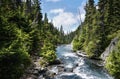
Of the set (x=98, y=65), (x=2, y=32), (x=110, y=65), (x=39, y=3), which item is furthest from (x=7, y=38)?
(x=39, y=3)

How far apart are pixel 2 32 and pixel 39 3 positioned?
66577 millimetres

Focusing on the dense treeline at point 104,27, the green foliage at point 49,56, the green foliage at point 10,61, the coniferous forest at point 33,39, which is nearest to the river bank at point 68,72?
the green foliage at point 49,56

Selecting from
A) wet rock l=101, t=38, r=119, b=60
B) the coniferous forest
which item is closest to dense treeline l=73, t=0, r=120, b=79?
the coniferous forest

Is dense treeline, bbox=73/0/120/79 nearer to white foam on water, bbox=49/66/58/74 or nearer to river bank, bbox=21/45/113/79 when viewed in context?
river bank, bbox=21/45/113/79

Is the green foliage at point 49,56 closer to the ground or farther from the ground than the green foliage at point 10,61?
closer to the ground

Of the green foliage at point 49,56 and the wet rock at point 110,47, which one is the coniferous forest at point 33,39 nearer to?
the green foliage at point 49,56

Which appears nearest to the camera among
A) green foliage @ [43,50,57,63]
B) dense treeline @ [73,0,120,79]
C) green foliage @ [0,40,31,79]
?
green foliage @ [0,40,31,79]

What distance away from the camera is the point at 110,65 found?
31.7 meters

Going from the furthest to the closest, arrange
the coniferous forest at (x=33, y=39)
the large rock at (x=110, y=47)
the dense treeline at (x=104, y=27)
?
the dense treeline at (x=104, y=27), the large rock at (x=110, y=47), the coniferous forest at (x=33, y=39)

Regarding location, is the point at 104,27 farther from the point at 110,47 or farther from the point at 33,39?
the point at 33,39

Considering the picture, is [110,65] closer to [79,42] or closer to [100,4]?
[100,4]

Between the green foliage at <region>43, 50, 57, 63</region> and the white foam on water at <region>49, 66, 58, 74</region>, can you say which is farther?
the green foliage at <region>43, 50, 57, 63</region>

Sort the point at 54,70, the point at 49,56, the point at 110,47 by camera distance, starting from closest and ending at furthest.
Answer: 1. the point at 54,70
2. the point at 49,56
3. the point at 110,47

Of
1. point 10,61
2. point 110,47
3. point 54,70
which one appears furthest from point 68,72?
point 110,47
